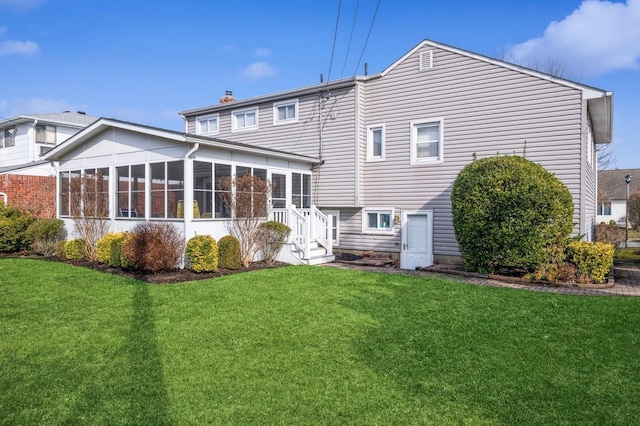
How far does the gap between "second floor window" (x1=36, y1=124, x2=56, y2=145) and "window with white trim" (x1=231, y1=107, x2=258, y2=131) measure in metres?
15.0

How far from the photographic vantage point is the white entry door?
12.1 m

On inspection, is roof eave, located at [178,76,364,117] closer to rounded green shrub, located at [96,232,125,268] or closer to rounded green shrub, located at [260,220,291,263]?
rounded green shrub, located at [260,220,291,263]

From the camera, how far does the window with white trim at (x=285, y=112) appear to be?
14586 millimetres

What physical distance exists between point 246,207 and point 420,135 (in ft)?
18.9

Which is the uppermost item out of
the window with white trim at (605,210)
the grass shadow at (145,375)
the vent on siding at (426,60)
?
the vent on siding at (426,60)

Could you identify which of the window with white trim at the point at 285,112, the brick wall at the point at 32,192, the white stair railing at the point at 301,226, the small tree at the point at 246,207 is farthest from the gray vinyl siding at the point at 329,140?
the brick wall at the point at 32,192

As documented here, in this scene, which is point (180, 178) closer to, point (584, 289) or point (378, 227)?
point (378, 227)

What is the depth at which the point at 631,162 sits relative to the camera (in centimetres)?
3906

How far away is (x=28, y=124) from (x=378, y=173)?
21.9 metres

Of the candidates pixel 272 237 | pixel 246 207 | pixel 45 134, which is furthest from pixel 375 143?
pixel 45 134

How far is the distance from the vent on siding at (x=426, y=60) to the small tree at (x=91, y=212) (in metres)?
10.4

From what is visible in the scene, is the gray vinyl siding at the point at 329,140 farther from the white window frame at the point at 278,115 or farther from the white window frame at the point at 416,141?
the white window frame at the point at 416,141

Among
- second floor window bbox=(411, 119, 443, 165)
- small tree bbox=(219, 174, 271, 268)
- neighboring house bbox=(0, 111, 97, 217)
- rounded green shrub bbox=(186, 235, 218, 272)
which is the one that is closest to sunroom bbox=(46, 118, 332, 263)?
small tree bbox=(219, 174, 271, 268)

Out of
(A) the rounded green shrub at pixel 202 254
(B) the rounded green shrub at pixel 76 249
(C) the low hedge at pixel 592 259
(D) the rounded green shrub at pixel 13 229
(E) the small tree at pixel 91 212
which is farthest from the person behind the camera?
(D) the rounded green shrub at pixel 13 229
